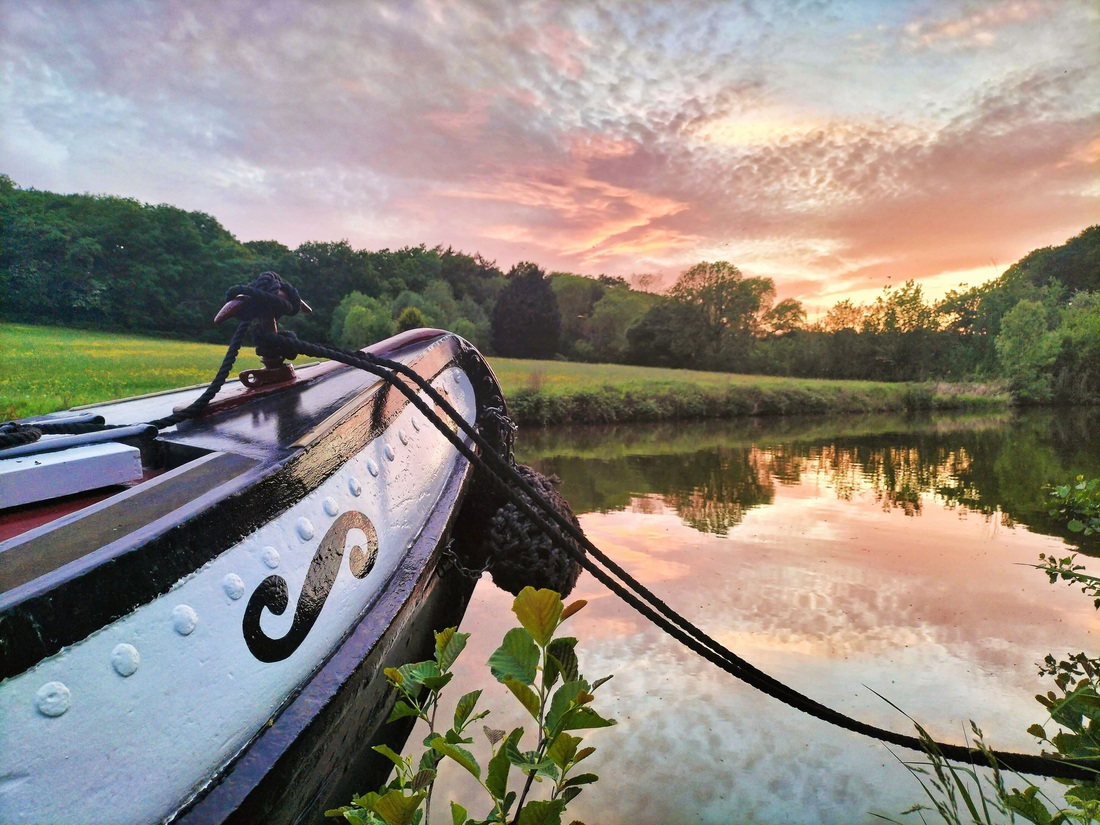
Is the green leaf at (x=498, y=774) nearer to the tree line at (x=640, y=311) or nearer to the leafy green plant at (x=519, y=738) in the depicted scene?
the leafy green plant at (x=519, y=738)

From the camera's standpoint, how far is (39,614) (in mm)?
771

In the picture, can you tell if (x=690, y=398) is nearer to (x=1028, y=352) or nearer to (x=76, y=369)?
(x=76, y=369)

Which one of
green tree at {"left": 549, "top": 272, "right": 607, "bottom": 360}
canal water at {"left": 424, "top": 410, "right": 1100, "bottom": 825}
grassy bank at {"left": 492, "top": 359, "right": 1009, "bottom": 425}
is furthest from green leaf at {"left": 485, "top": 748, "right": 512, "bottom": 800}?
green tree at {"left": 549, "top": 272, "right": 607, "bottom": 360}

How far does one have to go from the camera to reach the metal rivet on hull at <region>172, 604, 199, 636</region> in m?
0.97

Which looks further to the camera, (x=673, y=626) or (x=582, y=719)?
(x=673, y=626)

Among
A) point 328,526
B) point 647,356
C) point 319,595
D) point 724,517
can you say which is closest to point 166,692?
point 319,595

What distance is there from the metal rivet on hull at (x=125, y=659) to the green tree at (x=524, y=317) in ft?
129

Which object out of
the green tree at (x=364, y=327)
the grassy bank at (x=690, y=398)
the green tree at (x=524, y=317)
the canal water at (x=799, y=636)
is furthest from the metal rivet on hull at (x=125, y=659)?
the green tree at (x=524, y=317)

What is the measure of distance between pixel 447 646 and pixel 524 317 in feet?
133

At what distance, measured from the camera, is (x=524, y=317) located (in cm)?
4081

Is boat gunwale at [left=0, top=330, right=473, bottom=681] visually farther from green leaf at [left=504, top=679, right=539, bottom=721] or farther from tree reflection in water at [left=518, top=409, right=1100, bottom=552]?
tree reflection in water at [left=518, top=409, right=1100, bottom=552]

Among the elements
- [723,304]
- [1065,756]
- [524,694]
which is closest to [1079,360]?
[723,304]

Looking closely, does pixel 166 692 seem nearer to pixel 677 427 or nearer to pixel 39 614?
pixel 39 614

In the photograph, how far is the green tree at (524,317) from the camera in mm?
40656
